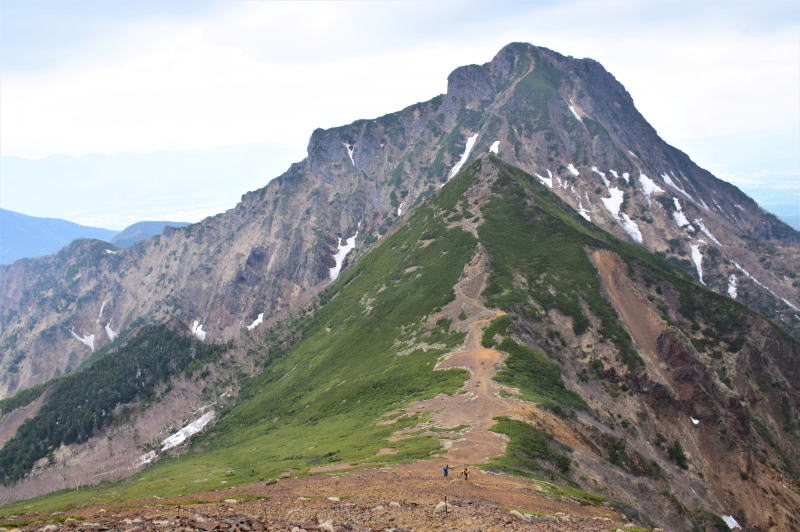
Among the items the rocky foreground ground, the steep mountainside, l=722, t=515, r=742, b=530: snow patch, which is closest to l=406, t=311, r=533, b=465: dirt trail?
the steep mountainside

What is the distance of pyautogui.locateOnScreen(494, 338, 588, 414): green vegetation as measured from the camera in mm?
68450

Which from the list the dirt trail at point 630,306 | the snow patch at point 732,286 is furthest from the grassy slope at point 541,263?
the snow patch at point 732,286

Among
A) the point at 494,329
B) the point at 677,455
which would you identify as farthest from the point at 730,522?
the point at 494,329

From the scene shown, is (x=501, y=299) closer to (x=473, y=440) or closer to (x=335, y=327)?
(x=473, y=440)

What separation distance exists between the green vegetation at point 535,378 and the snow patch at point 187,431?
101m

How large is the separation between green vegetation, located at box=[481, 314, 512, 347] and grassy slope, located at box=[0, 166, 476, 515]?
229 inches

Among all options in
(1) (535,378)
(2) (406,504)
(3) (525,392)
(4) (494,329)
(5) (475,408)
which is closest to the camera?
(2) (406,504)

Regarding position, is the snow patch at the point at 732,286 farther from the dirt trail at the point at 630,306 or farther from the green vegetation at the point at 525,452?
the green vegetation at the point at 525,452

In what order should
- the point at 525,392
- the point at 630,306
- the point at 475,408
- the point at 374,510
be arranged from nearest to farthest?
the point at 374,510 → the point at 475,408 → the point at 525,392 → the point at 630,306

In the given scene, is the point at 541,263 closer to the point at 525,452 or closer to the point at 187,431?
the point at 525,452

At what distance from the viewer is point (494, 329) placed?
8888 cm

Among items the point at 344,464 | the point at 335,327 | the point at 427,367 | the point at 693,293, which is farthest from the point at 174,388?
the point at 693,293

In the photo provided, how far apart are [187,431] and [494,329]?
344 feet

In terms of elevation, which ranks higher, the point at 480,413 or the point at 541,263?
the point at 541,263
